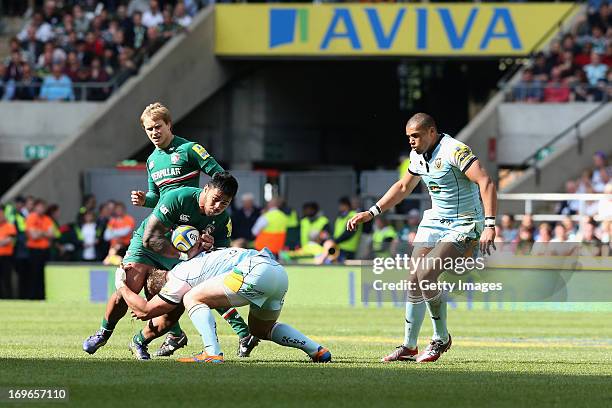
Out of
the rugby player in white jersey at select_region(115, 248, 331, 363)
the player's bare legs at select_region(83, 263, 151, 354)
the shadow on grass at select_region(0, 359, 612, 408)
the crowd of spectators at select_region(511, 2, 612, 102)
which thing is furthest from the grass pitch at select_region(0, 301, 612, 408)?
the crowd of spectators at select_region(511, 2, 612, 102)

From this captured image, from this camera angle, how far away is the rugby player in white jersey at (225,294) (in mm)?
11281

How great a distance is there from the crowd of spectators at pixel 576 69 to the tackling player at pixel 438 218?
20.2m

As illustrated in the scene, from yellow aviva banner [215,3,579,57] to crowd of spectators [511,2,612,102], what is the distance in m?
1.46

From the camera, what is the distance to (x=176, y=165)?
1271cm

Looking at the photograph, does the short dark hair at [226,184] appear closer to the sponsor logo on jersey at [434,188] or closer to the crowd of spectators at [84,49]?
the sponsor logo on jersey at [434,188]

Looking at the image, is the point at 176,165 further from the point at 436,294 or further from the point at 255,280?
the point at 436,294

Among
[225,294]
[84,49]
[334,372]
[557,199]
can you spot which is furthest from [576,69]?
[334,372]

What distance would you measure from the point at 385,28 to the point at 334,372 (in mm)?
24995

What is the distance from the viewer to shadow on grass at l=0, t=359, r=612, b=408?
30.1 ft

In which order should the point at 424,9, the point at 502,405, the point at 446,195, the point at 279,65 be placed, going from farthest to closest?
the point at 279,65
the point at 424,9
the point at 446,195
the point at 502,405

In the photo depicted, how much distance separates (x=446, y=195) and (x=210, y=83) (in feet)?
80.8

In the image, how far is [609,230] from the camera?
23.8 metres

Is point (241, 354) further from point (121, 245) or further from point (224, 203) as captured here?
point (121, 245)

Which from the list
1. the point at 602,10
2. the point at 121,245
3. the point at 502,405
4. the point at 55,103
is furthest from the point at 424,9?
the point at 502,405
